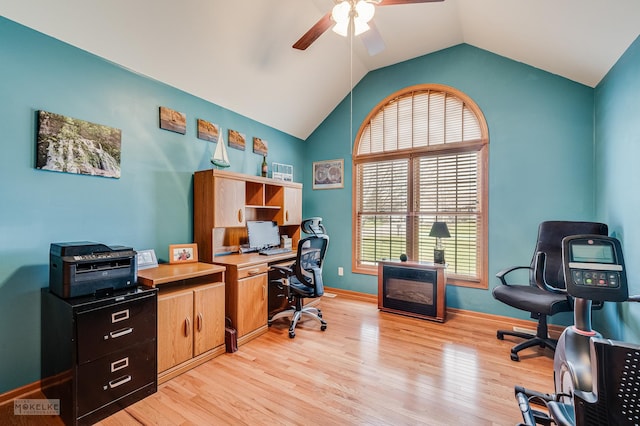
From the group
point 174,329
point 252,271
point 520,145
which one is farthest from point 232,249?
point 520,145

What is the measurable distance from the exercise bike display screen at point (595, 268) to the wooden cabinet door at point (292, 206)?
2880 millimetres

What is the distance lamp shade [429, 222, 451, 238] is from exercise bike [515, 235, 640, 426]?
5.51ft

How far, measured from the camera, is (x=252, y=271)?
8.98 ft

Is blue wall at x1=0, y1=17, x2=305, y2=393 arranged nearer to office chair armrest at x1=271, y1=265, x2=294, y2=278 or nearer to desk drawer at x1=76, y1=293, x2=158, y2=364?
desk drawer at x1=76, y1=293, x2=158, y2=364

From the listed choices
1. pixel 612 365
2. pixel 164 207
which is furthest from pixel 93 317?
pixel 612 365

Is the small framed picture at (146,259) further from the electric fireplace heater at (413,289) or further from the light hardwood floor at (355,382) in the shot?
the electric fireplace heater at (413,289)

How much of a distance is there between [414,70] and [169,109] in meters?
3.13

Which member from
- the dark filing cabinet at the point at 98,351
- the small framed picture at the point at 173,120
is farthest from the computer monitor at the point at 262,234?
the dark filing cabinet at the point at 98,351

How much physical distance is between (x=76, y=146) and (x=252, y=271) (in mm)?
1798

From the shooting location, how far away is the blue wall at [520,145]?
2.74 metres

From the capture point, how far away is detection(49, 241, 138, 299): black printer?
166 centimetres

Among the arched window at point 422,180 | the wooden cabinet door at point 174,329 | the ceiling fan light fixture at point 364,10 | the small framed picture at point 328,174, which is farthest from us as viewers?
the small framed picture at point 328,174

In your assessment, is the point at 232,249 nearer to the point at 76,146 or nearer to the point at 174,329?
the point at 174,329

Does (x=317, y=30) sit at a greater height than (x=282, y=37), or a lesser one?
lesser
